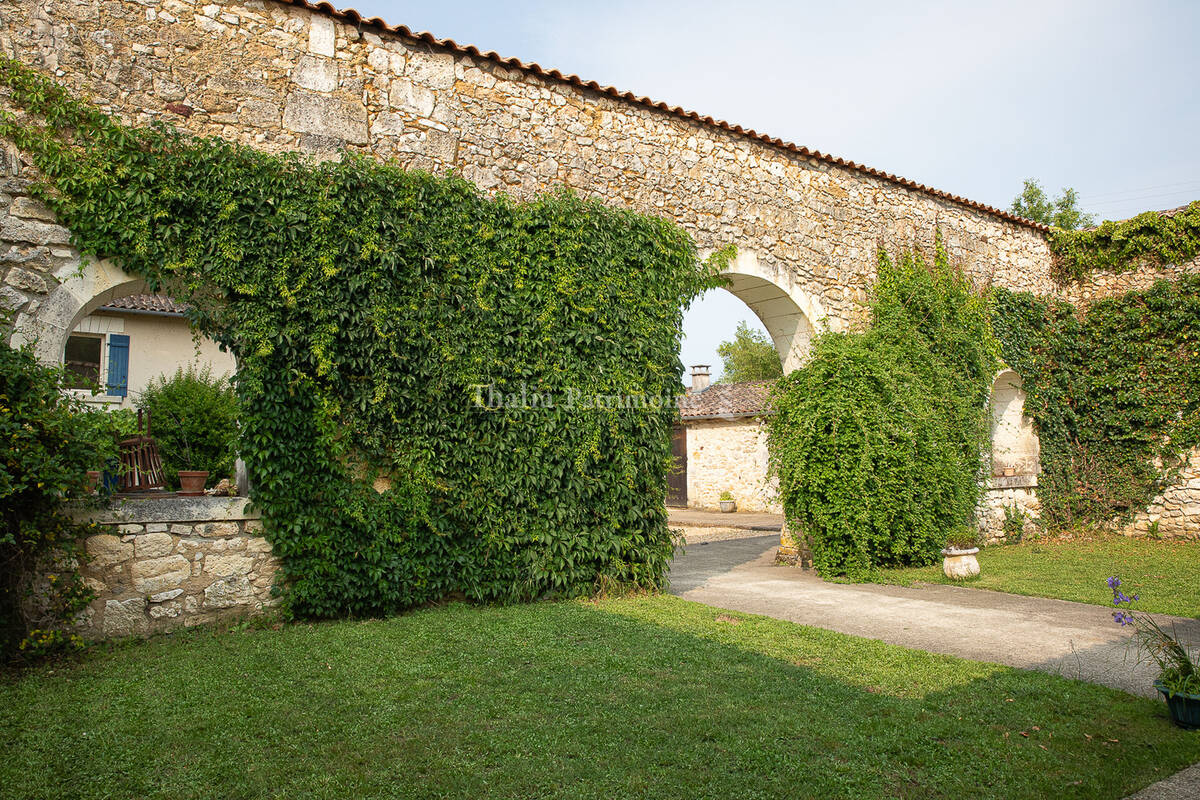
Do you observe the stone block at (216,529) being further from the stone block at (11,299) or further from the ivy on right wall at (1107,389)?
the ivy on right wall at (1107,389)

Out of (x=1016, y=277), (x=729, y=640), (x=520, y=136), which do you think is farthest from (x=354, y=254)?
(x=1016, y=277)

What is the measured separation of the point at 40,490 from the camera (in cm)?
434

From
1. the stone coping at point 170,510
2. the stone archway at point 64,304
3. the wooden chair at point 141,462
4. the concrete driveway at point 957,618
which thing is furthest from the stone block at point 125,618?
the concrete driveway at point 957,618

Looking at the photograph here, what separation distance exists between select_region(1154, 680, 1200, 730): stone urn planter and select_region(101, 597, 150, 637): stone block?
5992mm

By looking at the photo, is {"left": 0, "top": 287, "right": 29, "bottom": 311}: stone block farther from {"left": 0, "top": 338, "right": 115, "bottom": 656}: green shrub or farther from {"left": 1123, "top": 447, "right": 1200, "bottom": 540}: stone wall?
{"left": 1123, "top": 447, "right": 1200, "bottom": 540}: stone wall

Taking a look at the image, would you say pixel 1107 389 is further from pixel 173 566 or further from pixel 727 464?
pixel 173 566

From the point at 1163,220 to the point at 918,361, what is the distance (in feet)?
16.4

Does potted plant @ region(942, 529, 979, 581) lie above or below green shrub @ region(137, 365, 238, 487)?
below

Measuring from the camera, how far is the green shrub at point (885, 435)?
7.82 m

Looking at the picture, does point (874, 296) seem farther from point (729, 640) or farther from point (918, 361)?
point (729, 640)

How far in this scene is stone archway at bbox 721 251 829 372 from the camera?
8.05 metres

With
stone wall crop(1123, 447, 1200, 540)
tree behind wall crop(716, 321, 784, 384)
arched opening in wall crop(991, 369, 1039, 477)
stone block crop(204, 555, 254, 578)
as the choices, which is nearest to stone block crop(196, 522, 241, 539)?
stone block crop(204, 555, 254, 578)

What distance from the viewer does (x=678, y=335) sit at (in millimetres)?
7043

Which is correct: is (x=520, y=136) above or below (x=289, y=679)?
above
